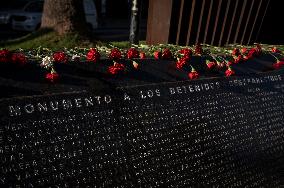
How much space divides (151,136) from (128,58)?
0.75 meters

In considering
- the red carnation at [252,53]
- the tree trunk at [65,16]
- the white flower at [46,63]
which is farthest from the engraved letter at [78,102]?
the tree trunk at [65,16]

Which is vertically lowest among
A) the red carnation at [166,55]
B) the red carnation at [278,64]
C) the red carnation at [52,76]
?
the red carnation at [278,64]

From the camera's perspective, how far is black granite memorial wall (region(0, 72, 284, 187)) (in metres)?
3.01

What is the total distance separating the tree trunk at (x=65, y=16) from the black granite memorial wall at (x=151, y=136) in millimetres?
4360

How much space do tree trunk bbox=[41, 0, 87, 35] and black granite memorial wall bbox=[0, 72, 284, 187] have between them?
4.36 m

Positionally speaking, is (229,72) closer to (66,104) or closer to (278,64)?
(278,64)

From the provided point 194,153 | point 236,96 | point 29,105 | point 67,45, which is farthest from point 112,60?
point 67,45

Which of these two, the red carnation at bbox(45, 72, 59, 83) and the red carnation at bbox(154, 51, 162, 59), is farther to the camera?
the red carnation at bbox(154, 51, 162, 59)

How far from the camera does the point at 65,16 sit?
7953 mm

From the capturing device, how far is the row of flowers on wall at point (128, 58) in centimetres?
317

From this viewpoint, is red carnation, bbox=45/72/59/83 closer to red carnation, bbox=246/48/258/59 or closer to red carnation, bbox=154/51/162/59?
red carnation, bbox=154/51/162/59

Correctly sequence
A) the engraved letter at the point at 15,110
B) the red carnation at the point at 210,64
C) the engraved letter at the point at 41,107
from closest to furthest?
the engraved letter at the point at 15,110 → the engraved letter at the point at 41,107 → the red carnation at the point at 210,64

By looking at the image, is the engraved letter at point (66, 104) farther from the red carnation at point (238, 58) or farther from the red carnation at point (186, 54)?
the red carnation at point (238, 58)

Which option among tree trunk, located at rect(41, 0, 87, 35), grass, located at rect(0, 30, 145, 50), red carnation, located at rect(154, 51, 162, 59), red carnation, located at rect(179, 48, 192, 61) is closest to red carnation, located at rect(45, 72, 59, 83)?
red carnation, located at rect(154, 51, 162, 59)
